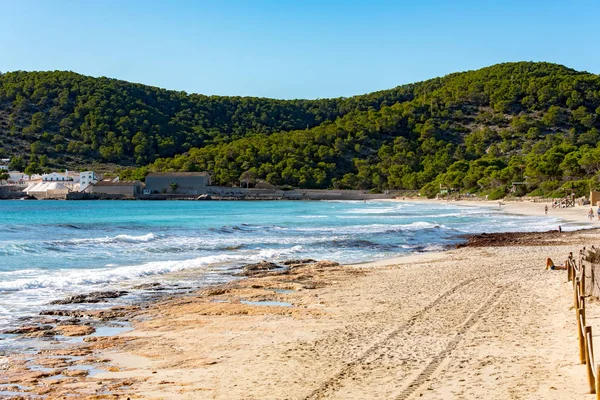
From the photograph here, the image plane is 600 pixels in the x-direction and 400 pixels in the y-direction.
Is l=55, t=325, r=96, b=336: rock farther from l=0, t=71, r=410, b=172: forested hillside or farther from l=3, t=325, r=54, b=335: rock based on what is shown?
l=0, t=71, r=410, b=172: forested hillside

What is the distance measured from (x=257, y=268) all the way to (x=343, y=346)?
9.32 m

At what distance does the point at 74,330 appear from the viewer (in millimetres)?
9453

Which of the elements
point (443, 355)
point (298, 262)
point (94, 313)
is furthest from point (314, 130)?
point (443, 355)

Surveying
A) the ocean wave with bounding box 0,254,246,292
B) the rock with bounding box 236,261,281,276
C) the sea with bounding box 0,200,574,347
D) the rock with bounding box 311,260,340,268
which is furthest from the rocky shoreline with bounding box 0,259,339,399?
the rock with bounding box 311,260,340,268

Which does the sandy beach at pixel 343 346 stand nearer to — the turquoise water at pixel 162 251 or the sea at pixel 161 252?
the sea at pixel 161 252

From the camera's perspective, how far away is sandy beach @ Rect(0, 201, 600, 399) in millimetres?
6480

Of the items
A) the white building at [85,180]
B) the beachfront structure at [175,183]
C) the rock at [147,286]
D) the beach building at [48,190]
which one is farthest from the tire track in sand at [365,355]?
the white building at [85,180]

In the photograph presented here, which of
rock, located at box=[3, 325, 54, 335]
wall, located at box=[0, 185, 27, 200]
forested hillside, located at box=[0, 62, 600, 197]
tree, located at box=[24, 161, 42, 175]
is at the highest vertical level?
forested hillside, located at box=[0, 62, 600, 197]

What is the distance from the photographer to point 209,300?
1216 cm

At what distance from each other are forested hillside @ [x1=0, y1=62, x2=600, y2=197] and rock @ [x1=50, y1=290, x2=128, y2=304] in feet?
280

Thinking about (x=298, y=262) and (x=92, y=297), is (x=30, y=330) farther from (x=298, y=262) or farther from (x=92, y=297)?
(x=298, y=262)

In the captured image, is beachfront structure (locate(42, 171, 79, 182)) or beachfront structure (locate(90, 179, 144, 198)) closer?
beachfront structure (locate(90, 179, 144, 198))

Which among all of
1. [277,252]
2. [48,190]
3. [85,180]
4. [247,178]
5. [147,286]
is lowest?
[277,252]

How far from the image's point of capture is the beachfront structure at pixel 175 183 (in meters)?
110
